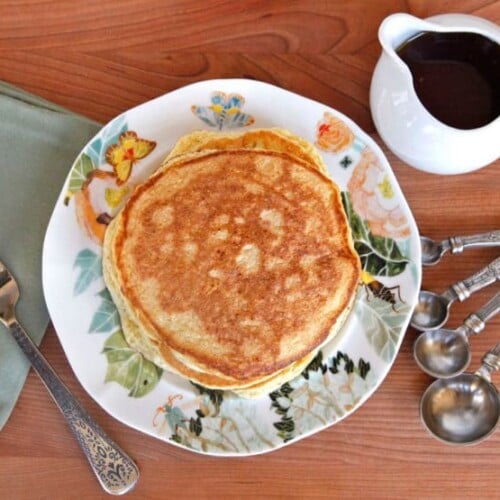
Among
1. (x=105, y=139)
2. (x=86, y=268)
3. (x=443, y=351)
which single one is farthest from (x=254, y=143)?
(x=443, y=351)

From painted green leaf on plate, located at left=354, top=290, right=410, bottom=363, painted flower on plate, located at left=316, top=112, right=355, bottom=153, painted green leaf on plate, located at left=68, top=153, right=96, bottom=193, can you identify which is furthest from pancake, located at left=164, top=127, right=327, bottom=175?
painted green leaf on plate, located at left=354, top=290, right=410, bottom=363

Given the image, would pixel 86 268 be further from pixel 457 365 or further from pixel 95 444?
pixel 457 365

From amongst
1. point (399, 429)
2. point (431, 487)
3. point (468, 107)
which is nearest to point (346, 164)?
point (468, 107)

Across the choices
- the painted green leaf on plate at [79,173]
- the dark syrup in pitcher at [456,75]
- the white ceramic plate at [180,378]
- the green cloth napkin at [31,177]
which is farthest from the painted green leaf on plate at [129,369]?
the dark syrup in pitcher at [456,75]

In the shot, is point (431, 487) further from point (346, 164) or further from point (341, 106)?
point (341, 106)

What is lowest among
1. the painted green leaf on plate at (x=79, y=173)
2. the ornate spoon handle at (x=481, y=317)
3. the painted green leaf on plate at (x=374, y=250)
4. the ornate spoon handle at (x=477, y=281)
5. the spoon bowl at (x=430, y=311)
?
the ornate spoon handle at (x=481, y=317)

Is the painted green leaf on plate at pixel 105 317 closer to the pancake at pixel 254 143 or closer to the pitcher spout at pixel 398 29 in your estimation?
the pancake at pixel 254 143
